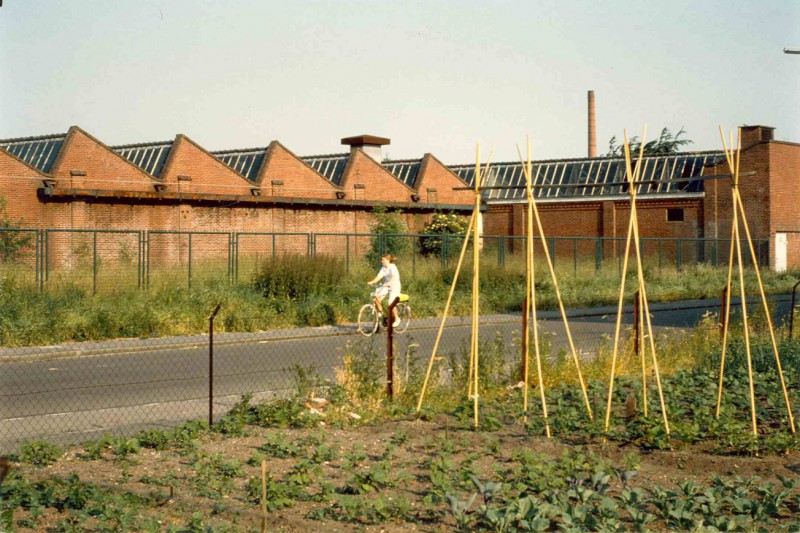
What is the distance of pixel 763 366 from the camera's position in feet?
39.9

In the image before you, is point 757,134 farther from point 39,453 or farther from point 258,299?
point 39,453

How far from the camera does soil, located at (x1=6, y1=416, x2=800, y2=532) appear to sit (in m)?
6.19

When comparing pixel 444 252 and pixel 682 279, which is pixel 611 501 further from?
pixel 682 279

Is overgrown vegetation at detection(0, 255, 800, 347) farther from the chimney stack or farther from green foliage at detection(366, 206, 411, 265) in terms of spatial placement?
the chimney stack

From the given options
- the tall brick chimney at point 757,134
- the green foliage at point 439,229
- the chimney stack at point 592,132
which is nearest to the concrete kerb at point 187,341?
the green foliage at point 439,229

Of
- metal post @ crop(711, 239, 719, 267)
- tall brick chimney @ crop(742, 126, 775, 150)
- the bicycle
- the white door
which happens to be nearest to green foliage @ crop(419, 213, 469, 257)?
metal post @ crop(711, 239, 719, 267)

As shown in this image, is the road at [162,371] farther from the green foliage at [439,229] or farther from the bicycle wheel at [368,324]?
the green foliage at [439,229]

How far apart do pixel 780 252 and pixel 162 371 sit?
39.5 meters

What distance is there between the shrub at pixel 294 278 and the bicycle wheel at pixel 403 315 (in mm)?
3032

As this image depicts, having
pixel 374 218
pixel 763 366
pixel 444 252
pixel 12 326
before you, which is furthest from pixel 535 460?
pixel 374 218

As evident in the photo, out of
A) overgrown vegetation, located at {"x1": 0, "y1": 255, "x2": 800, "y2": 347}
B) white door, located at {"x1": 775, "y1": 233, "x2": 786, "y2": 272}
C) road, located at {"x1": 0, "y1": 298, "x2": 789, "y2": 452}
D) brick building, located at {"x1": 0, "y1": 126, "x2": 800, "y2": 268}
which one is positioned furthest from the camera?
white door, located at {"x1": 775, "y1": 233, "x2": 786, "y2": 272}

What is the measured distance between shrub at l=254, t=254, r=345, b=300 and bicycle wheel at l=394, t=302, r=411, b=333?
3032 mm

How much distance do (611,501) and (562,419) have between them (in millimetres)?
3184

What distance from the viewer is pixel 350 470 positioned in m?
7.47
